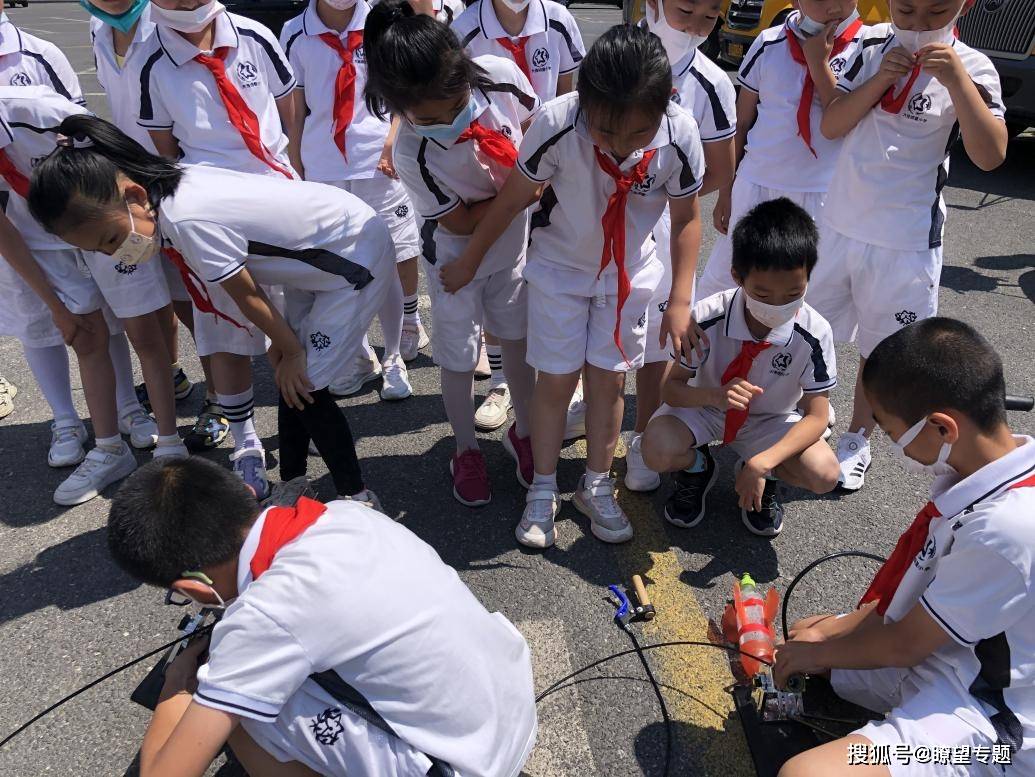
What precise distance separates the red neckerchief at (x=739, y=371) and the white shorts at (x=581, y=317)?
0.31 metres

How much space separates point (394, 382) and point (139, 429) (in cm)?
110

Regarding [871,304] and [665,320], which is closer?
[665,320]

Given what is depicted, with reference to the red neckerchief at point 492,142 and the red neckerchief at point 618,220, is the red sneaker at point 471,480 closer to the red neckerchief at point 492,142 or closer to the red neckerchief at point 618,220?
the red neckerchief at point 618,220

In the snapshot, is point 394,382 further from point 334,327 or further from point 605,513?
point 605,513

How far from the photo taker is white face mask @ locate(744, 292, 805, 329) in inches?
93.7

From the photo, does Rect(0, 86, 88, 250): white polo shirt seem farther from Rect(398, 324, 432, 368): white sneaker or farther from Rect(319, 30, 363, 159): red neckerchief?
Rect(398, 324, 432, 368): white sneaker

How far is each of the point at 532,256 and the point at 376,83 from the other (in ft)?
2.42

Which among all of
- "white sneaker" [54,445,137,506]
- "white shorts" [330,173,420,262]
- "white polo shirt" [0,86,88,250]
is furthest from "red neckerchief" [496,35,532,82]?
"white sneaker" [54,445,137,506]

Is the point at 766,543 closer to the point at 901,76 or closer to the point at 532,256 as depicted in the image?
the point at 532,256

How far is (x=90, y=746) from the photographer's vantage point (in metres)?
Result: 2.02

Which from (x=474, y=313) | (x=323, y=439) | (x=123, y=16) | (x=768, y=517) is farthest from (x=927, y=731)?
(x=123, y=16)

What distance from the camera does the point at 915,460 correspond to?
171cm

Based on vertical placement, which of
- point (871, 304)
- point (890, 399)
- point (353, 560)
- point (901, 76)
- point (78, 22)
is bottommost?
point (78, 22)

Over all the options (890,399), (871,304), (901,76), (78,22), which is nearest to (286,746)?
(890,399)
